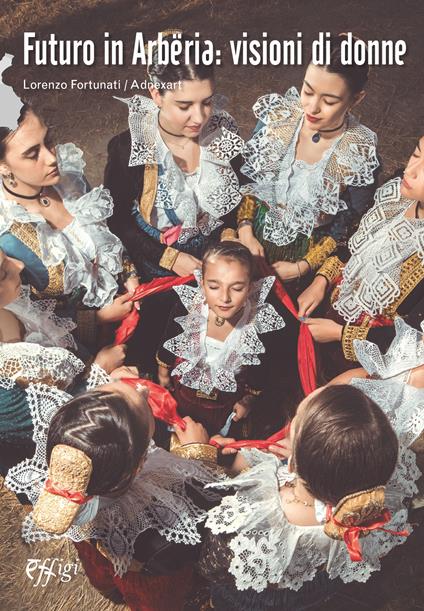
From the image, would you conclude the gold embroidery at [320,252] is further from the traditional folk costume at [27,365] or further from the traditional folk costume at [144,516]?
the traditional folk costume at [27,365]

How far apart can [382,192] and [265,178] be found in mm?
320

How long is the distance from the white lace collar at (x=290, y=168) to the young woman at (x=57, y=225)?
417 millimetres

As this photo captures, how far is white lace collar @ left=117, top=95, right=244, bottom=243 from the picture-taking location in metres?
2.87

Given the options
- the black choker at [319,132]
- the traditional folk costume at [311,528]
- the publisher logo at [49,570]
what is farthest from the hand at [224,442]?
the black choker at [319,132]

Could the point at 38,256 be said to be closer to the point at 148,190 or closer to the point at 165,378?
the point at 148,190

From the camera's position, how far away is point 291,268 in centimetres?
300

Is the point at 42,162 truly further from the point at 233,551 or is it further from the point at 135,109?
the point at 233,551

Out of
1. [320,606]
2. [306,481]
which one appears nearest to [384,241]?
[306,481]

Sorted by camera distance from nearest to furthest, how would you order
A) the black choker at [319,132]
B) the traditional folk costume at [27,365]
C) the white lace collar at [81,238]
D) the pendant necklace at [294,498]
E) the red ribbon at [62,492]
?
the red ribbon at [62,492]
the pendant necklace at [294,498]
the traditional folk costume at [27,365]
the white lace collar at [81,238]
the black choker at [319,132]

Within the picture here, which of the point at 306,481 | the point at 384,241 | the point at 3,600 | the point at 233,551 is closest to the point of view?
the point at 306,481

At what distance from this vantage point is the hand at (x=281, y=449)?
2859 mm

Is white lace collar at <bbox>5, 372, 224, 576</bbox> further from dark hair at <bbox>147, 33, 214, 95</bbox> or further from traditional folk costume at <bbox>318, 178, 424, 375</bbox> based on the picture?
dark hair at <bbox>147, 33, 214, 95</bbox>

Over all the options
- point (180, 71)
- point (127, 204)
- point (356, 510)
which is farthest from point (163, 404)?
point (180, 71)

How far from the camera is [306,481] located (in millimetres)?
2363
